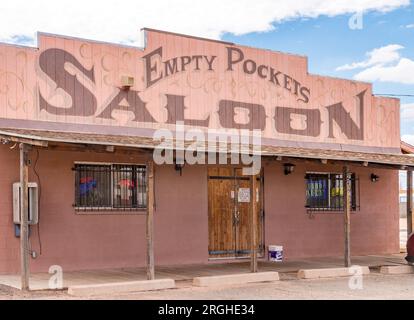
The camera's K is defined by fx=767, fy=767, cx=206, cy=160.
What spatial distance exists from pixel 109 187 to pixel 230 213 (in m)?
3.29

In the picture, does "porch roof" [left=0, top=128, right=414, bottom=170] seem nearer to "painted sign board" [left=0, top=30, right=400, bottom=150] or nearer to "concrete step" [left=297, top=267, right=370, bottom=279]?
"painted sign board" [left=0, top=30, right=400, bottom=150]

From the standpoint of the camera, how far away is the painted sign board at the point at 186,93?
588 inches

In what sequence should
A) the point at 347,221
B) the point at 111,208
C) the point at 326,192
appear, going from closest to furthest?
the point at 111,208 → the point at 347,221 → the point at 326,192

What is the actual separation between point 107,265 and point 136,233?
954 mm

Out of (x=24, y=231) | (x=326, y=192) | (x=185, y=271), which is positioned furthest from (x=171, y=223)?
(x=326, y=192)

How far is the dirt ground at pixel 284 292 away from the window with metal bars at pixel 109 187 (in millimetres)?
2903

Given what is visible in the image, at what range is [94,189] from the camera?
15750mm

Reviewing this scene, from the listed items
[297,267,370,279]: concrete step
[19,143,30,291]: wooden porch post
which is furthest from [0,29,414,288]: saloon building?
[297,267,370,279]: concrete step

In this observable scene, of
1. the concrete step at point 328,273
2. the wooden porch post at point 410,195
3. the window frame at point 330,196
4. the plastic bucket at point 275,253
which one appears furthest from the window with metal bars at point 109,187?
the wooden porch post at point 410,195

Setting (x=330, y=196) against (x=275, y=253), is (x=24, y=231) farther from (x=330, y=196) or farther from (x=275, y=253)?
(x=330, y=196)

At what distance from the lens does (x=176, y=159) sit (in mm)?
15789

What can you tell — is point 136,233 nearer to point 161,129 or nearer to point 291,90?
point 161,129

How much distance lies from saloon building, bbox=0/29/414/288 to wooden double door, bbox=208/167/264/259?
3 cm

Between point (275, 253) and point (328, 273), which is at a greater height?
point (275, 253)
